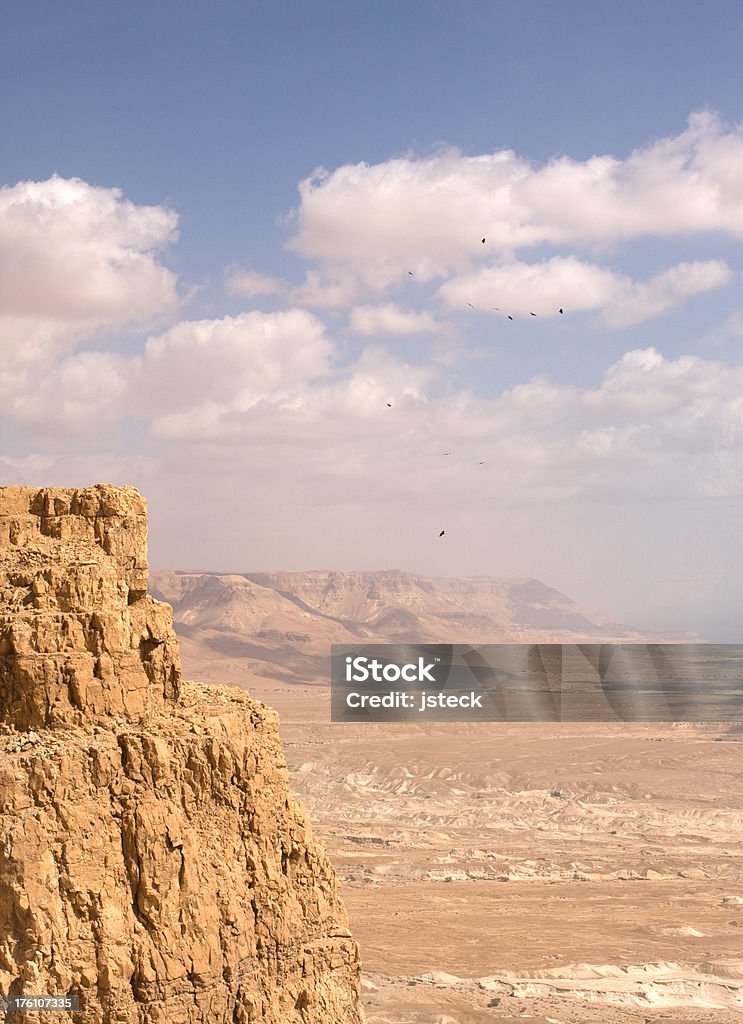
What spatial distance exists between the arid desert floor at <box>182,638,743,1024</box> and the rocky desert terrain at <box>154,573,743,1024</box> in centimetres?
10

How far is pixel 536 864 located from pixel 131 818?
3544cm

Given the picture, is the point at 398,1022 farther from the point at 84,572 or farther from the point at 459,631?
the point at 459,631

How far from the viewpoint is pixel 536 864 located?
4384 centimetres

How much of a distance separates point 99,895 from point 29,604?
3610mm

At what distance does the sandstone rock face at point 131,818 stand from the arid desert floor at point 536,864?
553 inches

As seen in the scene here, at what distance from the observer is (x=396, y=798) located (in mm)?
58594

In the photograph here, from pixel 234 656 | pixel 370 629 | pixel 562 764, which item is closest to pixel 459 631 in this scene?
pixel 370 629

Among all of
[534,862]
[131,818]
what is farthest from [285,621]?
[131,818]

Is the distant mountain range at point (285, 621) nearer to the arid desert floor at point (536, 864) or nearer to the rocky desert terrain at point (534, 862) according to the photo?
the rocky desert terrain at point (534, 862)

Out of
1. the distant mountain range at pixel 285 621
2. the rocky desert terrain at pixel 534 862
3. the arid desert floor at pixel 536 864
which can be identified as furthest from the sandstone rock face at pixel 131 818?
the distant mountain range at pixel 285 621

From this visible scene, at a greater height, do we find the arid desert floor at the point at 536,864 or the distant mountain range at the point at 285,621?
the distant mountain range at the point at 285,621

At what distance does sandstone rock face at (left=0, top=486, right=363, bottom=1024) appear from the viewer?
11172 millimetres

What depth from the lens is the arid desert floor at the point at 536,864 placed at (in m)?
28.4

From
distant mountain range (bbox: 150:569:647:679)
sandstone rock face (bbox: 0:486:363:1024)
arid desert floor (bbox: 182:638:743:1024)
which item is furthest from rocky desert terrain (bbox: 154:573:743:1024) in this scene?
distant mountain range (bbox: 150:569:647:679)
